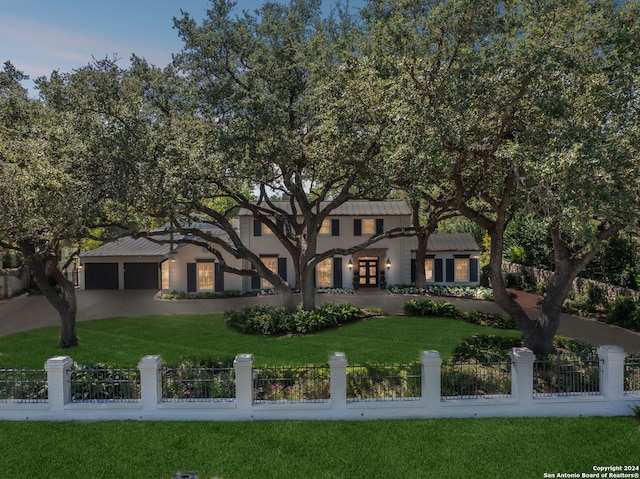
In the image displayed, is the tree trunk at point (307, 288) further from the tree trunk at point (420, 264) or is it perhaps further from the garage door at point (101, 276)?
the garage door at point (101, 276)

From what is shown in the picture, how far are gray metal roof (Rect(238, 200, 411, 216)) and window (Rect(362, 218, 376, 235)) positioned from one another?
612 mm

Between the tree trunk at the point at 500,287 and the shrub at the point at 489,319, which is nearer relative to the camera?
the tree trunk at the point at 500,287

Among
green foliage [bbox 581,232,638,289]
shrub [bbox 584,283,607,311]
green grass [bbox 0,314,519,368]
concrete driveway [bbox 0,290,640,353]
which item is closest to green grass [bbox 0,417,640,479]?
green grass [bbox 0,314,519,368]

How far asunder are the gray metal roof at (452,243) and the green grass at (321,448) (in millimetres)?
20522

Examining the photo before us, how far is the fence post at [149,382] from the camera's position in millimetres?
9156

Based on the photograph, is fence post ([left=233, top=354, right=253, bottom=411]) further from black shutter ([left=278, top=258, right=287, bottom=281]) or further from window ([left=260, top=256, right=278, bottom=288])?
black shutter ([left=278, top=258, right=287, bottom=281])

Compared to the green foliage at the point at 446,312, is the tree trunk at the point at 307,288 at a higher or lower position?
higher

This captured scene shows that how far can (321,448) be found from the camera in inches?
320

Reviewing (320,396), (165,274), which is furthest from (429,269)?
(320,396)

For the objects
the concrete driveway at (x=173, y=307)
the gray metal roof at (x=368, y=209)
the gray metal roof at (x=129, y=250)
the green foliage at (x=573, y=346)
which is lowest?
the concrete driveway at (x=173, y=307)

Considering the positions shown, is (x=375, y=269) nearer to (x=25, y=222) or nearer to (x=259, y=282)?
(x=259, y=282)

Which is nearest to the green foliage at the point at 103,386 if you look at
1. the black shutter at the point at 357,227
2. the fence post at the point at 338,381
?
the fence post at the point at 338,381

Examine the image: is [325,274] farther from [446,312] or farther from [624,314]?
[624,314]

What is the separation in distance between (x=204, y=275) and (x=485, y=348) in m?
19.6
